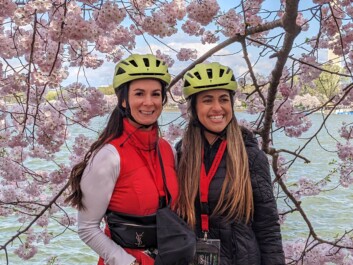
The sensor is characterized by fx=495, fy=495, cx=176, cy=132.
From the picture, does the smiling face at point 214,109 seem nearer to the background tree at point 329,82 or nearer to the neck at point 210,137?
the neck at point 210,137

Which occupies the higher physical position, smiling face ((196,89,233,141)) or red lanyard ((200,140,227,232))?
smiling face ((196,89,233,141))

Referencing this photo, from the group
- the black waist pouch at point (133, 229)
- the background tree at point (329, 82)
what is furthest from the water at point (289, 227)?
the black waist pouch at point (133, 229)

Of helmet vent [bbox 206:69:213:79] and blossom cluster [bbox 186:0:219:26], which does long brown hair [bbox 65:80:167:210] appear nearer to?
helmet vent [bbox 206:69:213:79]

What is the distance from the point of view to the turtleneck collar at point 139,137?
7.32 ft

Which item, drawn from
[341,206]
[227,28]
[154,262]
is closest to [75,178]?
[154,262]

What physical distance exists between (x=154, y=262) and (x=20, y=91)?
2.35 m

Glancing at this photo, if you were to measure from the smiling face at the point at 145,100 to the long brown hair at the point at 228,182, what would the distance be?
27 centimetres

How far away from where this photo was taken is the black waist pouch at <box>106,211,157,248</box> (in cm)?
209

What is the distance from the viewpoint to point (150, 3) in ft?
11.7

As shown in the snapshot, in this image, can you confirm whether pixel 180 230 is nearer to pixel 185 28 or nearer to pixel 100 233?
pixel 100 233

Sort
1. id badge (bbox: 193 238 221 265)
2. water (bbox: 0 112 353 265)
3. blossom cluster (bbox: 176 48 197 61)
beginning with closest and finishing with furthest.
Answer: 1. id badge (bbox: 193 238 221 265)
2. blossom cluster (bbox: 176 48 197 61)
3. water (bbox: 0 112 353 265)

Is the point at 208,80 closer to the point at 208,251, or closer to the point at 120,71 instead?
the point at 120,71

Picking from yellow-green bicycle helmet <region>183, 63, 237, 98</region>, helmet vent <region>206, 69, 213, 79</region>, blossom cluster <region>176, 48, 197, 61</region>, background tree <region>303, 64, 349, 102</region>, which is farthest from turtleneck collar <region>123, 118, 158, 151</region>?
background tree <region>303, 64, 349, 102</region>

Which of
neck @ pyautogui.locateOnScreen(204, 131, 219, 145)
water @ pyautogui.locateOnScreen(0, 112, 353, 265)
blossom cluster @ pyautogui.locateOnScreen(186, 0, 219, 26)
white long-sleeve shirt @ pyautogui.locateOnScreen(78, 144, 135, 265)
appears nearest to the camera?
white long-sleeve shirt @ pyautogui.locateOnScreen(78, 144, 135, 265)
